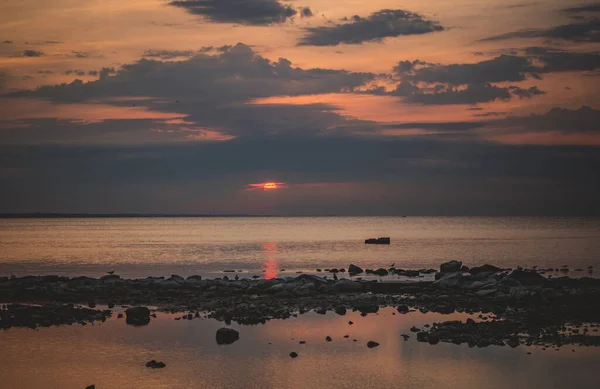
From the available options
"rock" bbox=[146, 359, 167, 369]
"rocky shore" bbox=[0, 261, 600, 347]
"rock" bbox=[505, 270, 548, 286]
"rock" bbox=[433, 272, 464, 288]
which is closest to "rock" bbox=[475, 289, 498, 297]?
"rocky shore" bbox=[0, 261, 600, 347]

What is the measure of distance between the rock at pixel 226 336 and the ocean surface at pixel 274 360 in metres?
0.30

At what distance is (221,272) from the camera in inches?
2419

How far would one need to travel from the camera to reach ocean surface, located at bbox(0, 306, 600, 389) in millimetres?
21031

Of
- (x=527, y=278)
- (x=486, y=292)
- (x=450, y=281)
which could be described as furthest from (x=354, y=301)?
(x=527, y=278)

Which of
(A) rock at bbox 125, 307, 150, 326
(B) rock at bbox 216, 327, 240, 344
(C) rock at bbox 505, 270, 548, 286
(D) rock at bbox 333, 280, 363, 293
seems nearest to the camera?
(B) rock at bbox 216, 327, 240, 344

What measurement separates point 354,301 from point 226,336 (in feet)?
38.0

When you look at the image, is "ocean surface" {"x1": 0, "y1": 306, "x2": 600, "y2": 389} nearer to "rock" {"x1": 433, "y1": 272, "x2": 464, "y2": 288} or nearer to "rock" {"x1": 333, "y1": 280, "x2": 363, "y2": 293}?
"rock" {"x1": 333, "y1": 280, "x2": 363, "y2": 293}

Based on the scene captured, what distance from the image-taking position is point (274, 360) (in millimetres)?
23844

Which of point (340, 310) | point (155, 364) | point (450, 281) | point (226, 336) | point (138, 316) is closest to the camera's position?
point (155, 364)

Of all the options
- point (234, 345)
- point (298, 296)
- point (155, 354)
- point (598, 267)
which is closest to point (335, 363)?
point (234, 345)

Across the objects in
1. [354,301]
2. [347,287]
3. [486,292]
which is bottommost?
[347,287]

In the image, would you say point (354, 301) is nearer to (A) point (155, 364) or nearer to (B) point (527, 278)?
(B) point (527, 278)

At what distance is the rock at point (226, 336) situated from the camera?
88.3ft

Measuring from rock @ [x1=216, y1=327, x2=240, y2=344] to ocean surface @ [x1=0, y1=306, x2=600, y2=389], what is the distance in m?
0.30
